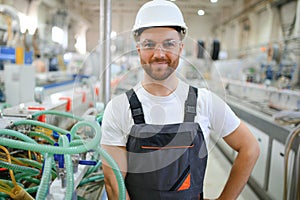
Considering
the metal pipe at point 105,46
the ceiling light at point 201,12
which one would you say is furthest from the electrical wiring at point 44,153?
the ceiling light at point 201,12

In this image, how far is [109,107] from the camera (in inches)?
35.1

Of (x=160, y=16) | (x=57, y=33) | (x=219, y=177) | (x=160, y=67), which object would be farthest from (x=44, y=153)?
(x=57, y=33)

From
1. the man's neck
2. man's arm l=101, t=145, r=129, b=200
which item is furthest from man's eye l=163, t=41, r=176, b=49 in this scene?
man's arm l=101, t=145, r=129, b=200

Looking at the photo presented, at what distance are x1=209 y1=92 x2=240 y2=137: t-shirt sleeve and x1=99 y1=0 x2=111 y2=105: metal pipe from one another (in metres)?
0.58

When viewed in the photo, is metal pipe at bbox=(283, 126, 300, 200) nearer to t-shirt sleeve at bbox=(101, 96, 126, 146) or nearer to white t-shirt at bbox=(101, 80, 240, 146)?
white t-shirt at bbox=(101, 80, 240, 146)

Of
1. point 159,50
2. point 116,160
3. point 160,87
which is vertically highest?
point 159,50

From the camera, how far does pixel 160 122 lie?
85cm

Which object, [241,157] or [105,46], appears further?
[105,46]

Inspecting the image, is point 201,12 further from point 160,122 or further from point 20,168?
point 20,168

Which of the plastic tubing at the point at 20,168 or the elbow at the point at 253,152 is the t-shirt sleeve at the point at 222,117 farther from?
the plastic tubing at the point at 20,168

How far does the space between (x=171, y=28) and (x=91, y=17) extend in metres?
0.74

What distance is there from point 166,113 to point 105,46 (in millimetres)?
629

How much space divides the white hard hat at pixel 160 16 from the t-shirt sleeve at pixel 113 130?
0.31m

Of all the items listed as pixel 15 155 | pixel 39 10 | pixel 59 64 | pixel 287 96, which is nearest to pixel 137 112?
pixel 15 155
